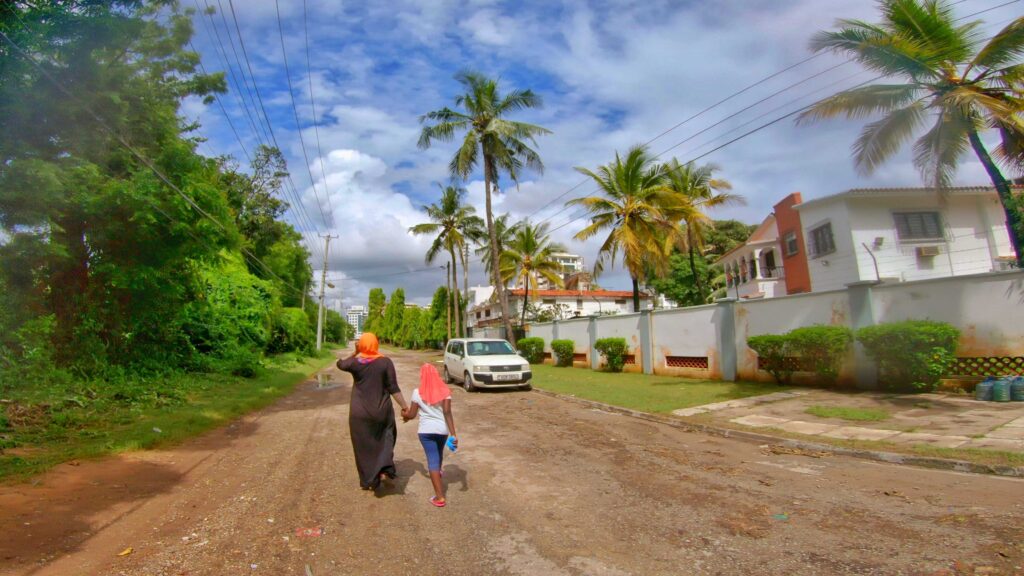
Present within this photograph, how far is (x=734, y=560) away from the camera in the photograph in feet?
11.9

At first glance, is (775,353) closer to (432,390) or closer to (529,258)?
(432,390)

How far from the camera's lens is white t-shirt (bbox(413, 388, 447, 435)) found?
16.7 ft

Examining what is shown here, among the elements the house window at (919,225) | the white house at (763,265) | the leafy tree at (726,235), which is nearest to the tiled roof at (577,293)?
the leafy tree at (726,235)

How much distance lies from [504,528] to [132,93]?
471 inches

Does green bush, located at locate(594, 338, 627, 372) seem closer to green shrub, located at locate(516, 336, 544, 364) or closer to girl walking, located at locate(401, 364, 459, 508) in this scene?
green shrub, located at locate(516, 336, 544, 364)

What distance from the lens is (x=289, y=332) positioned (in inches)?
1163

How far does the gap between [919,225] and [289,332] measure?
3050 cm

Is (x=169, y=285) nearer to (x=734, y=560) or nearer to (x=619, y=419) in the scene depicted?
(x=619, y=419)

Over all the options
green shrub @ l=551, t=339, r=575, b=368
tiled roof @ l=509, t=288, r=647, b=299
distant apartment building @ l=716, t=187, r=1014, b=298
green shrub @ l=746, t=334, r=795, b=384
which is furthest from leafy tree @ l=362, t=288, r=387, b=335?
green shrub @ l=746, t=334, r=795, b=384

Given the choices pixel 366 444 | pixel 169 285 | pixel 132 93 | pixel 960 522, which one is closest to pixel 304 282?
pixel 169 285

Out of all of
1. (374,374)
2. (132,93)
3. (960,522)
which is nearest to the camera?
(960,522)

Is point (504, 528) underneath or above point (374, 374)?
underneath

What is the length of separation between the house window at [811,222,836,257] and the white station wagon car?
1529 cm

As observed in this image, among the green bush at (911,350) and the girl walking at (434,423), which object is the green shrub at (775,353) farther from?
the girl walking at (434,423)
